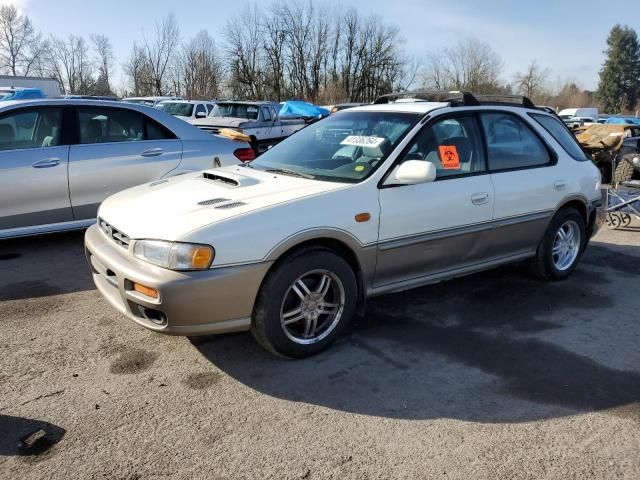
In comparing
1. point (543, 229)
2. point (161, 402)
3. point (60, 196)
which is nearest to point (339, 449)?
point (161, 402)

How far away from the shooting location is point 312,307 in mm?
3598

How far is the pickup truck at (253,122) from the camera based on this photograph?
13512mm

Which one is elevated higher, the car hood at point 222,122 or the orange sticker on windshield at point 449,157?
the car hood at point 222,122

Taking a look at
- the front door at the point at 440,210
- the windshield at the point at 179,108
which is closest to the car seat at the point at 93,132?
the front door at the point at 440,210

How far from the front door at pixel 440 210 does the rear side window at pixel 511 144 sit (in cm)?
14

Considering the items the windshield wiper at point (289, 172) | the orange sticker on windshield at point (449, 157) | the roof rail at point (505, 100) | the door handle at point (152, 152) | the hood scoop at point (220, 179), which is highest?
the roof rail at point (505, 100)

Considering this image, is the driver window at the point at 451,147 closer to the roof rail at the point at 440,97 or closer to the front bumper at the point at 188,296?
the roof rail at the point at 440,97

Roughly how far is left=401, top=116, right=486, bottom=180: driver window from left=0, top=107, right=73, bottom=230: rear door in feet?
12.3

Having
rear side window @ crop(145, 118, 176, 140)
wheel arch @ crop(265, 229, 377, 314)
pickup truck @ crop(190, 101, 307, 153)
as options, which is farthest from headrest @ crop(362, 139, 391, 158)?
pickup truck @ crop(190, 101, 307, 153)

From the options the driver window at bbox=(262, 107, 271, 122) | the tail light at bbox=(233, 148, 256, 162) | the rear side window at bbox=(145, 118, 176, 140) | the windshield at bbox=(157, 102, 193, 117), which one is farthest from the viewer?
the windshield at bbox=(157, 102, 193, 117)

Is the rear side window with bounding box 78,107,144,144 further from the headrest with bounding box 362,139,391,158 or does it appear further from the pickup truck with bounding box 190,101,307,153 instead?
the pickup truck with bounding box 190,101,307,153

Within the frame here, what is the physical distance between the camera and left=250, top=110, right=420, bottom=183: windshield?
397 centimetres

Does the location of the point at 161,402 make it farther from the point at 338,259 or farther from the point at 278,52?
the point at 278,52

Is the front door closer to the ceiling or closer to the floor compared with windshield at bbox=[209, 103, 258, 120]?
closer to the floor
